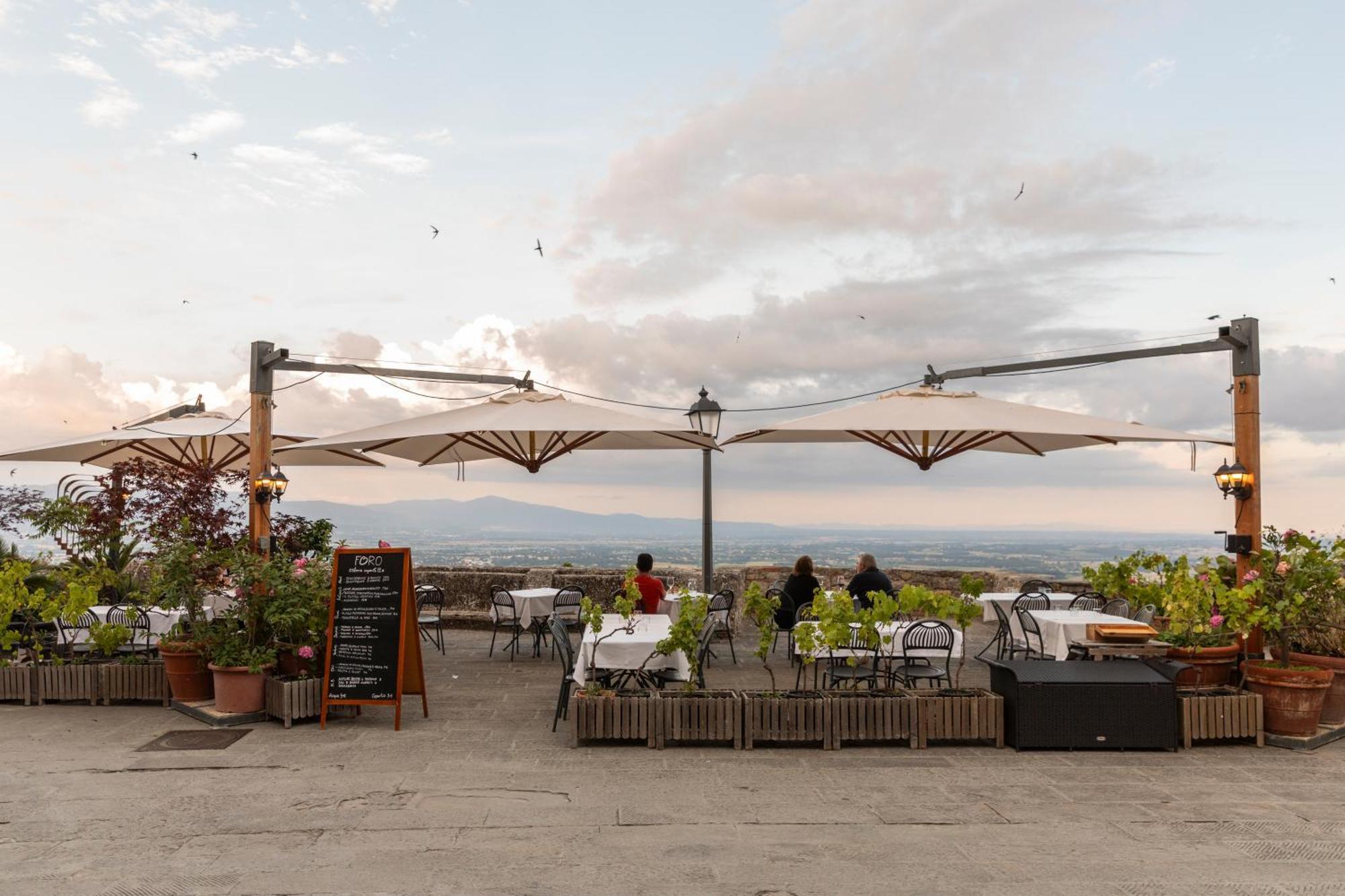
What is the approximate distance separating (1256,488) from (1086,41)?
484cm

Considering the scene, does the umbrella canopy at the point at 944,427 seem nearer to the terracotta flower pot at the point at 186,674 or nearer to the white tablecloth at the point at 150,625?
the terracotta flower pot at the point at 186,674

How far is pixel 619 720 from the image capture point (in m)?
6.36

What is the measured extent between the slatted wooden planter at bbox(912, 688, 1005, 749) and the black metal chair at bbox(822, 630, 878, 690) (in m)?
0.58

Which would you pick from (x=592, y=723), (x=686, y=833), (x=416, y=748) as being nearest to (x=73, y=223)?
(x=416, y=748)

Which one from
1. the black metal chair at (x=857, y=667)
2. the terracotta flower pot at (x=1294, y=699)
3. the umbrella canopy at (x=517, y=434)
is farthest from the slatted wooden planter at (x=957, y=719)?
the umbrella canopy at (x=517, y=434)

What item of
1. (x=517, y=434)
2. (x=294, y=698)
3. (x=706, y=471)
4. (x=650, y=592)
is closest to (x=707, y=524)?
(x=706, y=471)

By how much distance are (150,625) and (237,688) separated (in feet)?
8.05

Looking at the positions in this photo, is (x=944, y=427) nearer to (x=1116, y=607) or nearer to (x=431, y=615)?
(x=1116, y=607)

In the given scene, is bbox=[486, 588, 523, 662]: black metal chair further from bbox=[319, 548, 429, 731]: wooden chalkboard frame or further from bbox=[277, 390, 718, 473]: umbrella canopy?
bbox=[319, 548, 429, 731]: wooden chalkboard frame

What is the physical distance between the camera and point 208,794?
17.3ft

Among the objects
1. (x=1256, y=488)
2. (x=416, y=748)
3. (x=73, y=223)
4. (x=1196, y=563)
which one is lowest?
(x=416, y=748)

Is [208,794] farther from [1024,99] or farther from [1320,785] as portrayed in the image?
[1024,99]

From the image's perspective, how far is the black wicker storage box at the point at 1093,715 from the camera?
6.30 metres

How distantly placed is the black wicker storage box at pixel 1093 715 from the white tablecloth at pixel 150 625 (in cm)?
690
